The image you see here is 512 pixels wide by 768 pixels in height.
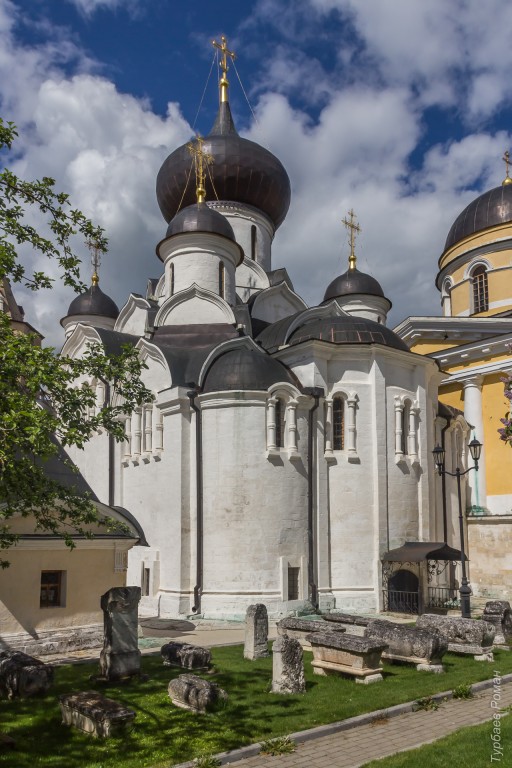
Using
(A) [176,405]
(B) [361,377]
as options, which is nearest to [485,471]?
(B) [361,377]

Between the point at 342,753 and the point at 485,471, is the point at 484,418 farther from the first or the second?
the point at 342,753

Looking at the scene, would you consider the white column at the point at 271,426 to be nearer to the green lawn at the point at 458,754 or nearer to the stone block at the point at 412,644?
the stone block at the point at 412,644

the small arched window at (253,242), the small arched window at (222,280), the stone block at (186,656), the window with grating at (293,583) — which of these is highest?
the small arched window at (253,242)

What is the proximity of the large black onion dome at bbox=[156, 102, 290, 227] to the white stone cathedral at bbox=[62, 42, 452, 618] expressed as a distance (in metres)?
3.40

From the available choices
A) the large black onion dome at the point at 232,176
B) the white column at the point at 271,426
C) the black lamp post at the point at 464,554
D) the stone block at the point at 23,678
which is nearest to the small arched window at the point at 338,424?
the white column at the point at 271,426

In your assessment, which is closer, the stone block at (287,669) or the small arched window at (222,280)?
the stone block at (287,669)

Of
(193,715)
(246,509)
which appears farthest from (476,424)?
(193,715)

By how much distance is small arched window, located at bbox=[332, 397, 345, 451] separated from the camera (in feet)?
65.3

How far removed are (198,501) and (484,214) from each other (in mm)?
18026

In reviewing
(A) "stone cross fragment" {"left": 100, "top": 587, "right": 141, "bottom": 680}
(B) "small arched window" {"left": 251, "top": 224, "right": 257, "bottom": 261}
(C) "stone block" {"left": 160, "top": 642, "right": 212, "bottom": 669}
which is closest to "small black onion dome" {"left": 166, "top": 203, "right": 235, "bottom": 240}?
(B) "small arched window" {"left": 251, "top": 224, "right": 257, "bottom": 261}

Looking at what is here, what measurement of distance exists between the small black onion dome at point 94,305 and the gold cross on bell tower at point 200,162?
757cm

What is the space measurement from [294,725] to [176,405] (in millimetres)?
11615

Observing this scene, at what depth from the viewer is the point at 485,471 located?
24.3 metres

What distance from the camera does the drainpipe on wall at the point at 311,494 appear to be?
1844 cm
